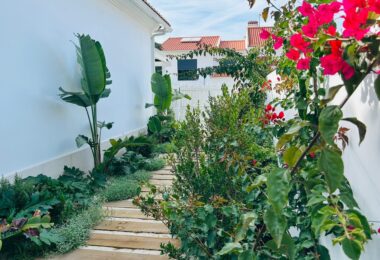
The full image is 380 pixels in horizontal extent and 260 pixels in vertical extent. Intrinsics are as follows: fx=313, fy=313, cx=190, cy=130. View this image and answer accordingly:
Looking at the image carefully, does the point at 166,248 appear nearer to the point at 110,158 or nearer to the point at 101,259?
the point at 101,259

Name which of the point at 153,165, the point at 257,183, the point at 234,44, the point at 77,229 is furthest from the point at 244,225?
the point at 234,44

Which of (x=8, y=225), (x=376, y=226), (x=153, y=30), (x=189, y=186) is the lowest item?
(x=8, y=225)

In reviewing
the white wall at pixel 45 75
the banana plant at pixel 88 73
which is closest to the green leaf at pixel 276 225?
the white wall at pixel 45 75

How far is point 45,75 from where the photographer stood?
4.66m

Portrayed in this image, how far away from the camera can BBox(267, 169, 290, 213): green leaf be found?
0.89 metres

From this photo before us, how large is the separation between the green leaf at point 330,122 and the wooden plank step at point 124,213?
11.9 feet

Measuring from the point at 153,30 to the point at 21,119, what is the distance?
6496 millimetres

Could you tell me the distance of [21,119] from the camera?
415 centimetres

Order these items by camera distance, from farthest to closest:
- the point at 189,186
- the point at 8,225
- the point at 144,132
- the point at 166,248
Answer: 1. the point at 144,132
2. the point at 189,186
3. the point at 8,225
4. the point at 166,248

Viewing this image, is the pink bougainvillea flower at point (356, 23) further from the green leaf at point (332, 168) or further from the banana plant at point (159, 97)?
the banana plant at point (159, 97)

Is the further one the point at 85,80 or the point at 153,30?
the point at 153,30

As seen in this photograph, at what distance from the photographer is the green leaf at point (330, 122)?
2.57 ft

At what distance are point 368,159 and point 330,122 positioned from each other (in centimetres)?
54

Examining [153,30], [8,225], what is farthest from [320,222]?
[153,30]
